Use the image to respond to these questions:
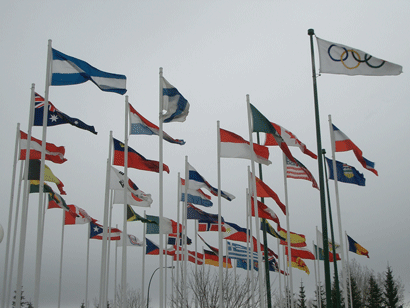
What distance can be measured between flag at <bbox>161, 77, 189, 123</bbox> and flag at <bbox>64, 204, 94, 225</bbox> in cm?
896

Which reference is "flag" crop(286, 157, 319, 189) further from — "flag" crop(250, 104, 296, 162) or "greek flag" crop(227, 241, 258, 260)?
"greek flag" crop(227, 241, 258, 260)

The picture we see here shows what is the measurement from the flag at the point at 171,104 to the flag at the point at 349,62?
4.90 m

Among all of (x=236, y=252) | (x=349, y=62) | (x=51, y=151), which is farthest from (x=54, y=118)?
(x=236, y=252)

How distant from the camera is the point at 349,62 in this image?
14.1m

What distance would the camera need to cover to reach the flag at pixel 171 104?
15.7 metres

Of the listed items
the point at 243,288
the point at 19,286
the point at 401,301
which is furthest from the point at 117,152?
the point at 401,301

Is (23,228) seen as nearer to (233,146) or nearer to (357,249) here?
(233,146)

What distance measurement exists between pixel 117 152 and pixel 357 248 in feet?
62.0

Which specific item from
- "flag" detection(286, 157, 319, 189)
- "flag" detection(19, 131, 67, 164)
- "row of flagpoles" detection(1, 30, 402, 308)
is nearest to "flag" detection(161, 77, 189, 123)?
"row of flagpoles" detection(1, 30, 402, 308)

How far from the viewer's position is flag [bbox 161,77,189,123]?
15.7 meters

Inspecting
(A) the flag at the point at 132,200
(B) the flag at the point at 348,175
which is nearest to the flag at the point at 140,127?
(A) the flag at the point at 132,200

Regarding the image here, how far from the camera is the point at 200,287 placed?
22.8 m

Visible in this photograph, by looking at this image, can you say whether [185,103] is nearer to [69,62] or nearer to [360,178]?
[69,62]

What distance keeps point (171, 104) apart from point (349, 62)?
19.6 ft
